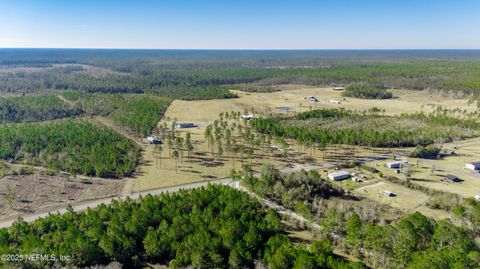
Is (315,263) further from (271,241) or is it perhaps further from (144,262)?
(144,262)

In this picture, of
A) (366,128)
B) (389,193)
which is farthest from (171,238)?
(366,128)

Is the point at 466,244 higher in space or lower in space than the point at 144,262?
higher

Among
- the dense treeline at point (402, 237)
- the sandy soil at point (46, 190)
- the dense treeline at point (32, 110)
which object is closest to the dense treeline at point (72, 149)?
the sandy soil at point (46, 190)

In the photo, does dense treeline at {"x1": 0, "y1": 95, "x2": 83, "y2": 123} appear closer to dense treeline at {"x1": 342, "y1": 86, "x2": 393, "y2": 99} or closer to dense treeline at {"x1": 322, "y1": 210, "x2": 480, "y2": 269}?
dense treeline at {"x1": 322, "y1": 210, "x2": 480, "y2": 269}

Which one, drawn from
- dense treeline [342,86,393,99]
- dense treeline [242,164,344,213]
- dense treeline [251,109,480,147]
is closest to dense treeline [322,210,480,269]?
dense treeline [242,164,344,213]

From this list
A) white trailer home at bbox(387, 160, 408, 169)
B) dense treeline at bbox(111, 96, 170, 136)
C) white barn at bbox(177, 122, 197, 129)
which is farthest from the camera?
white barn at bbox(177, 122, 197, 129)

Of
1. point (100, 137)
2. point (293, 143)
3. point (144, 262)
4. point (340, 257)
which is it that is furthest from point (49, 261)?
point (293, 143)

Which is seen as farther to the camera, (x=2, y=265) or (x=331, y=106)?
(x=331, y=106)

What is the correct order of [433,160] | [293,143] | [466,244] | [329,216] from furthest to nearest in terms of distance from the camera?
[293,143] → [433,160] → [329,216] → [466,244]
